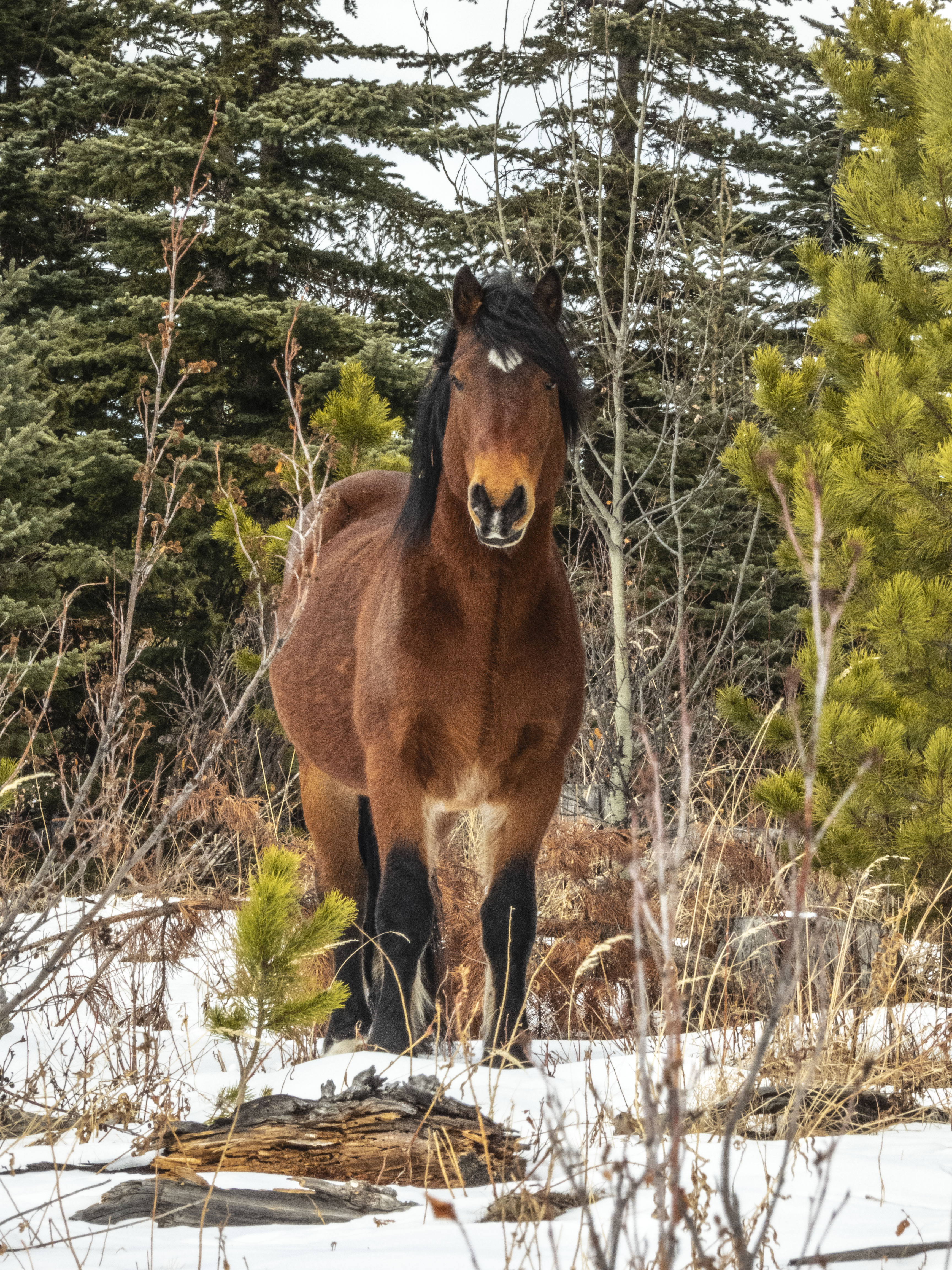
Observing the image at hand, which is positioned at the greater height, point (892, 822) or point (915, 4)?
point (915, 4)

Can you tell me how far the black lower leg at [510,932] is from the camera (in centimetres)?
366

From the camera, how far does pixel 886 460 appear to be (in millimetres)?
4785

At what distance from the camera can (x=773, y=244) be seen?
14992mm

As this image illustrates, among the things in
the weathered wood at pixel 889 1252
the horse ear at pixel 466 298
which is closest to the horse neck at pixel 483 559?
the horse ear at pixel 466 298

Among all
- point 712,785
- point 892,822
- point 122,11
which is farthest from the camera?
point 122,11

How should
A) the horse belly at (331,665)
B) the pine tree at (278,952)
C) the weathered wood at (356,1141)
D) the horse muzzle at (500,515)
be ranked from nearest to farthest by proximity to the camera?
1. the pine tree at (278,952)
2. the weathered wood at (356,1141)
3. the horse muzzle at (500,515)
4. the horse belly at (331,665)

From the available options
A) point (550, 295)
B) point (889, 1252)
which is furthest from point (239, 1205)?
point (550, 295)

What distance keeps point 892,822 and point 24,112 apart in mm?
14039

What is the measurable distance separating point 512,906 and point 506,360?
1707mm

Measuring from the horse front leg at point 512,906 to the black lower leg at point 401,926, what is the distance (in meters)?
0.23

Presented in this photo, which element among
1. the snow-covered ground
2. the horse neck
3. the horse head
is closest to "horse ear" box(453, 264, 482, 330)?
the horse head

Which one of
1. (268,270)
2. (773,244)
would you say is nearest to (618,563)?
(268,270)

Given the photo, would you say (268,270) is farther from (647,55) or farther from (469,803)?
(469,803)

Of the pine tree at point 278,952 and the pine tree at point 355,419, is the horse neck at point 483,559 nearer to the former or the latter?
the pine tree at point 278,952
